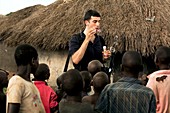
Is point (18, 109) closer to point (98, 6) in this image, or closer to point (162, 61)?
point (162, 61)

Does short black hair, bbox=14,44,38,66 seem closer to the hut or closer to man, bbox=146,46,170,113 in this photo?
man, bbox=146,46,170,113

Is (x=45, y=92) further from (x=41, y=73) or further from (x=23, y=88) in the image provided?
(x=23, y=88)

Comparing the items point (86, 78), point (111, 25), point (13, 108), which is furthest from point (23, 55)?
point (111, 25)

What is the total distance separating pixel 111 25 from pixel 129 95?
8.98 meters

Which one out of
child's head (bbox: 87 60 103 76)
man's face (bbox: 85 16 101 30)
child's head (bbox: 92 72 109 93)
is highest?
man's face (bbox: 85 16 101 30)

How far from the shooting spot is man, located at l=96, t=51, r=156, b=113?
136 inches

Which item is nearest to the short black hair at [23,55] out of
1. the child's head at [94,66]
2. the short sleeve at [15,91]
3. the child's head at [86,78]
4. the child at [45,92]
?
the short sleeve at [15,91]

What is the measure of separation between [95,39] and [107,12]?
785 cm

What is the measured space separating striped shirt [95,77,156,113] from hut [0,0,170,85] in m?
7.44

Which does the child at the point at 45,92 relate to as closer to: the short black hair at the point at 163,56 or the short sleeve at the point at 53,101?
the short sleeve at the point at 53,101

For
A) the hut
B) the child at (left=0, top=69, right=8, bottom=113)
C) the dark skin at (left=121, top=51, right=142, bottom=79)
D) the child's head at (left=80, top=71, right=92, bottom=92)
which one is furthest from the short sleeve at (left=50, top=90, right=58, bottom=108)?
the hut

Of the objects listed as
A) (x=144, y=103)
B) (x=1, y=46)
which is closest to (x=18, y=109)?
(x=144, y=103)

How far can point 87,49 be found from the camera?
205 inches

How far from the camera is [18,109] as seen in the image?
3477 millimetres
